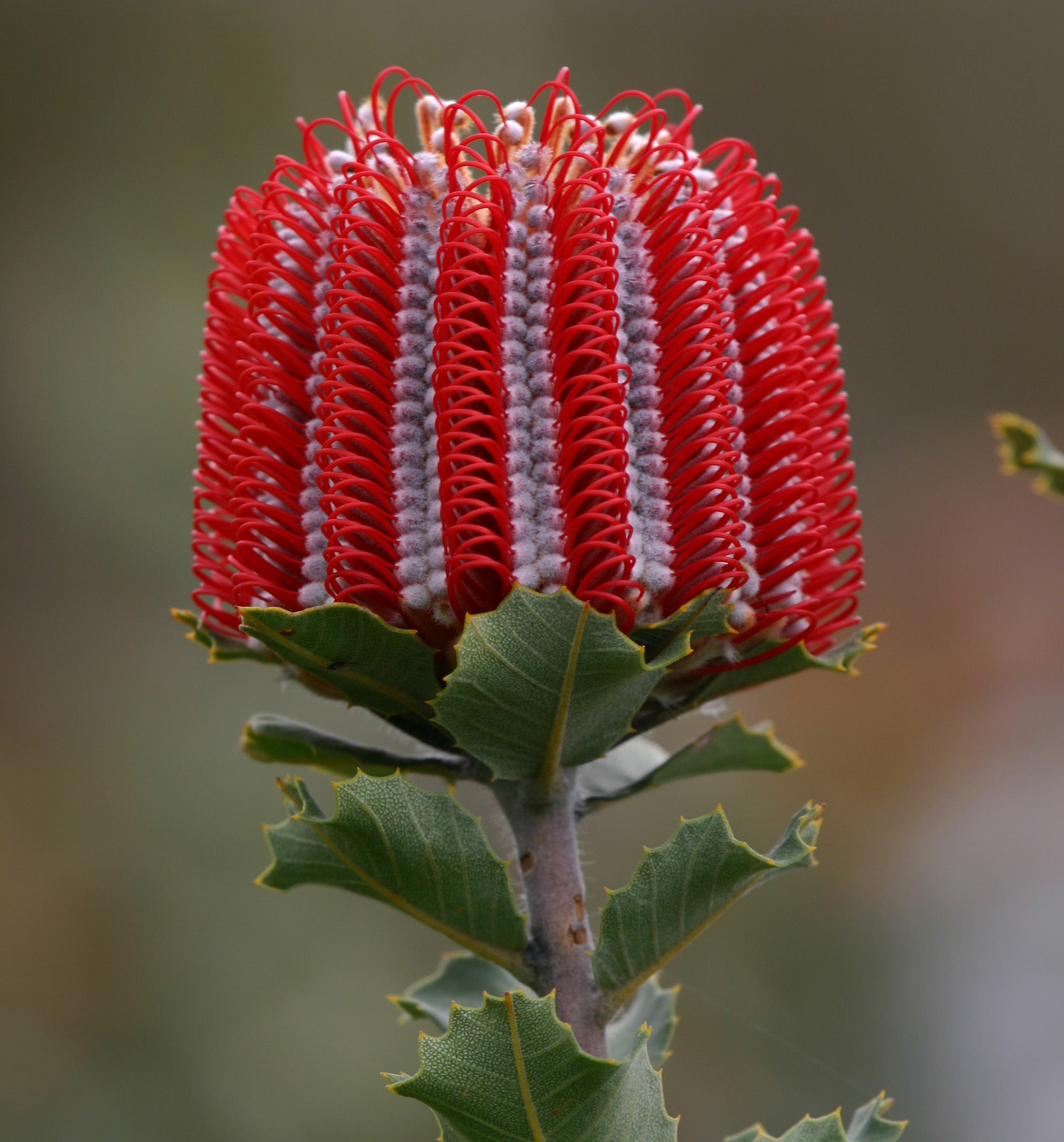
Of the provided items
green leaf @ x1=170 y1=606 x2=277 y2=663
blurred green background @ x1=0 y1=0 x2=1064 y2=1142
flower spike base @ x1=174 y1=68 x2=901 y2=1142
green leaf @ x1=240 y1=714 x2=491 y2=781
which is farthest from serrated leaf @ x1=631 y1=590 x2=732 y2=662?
blurred green background @ x1=0 y1=0 x2=1064 y2=1142

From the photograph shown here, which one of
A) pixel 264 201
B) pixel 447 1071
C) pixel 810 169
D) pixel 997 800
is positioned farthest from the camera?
pixel 810 169

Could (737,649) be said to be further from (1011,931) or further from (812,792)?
(812,792)

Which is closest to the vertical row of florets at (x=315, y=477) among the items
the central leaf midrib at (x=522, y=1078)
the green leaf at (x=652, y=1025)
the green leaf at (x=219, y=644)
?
the green leaf at (x=219, y=644)

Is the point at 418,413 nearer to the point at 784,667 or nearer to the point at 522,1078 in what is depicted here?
the point at 784,667

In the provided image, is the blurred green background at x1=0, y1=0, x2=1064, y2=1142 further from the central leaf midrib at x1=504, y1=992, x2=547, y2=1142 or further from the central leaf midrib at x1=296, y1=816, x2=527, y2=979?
the central leaf midrib at x1=504, y1=992, x2=547, y2=1142

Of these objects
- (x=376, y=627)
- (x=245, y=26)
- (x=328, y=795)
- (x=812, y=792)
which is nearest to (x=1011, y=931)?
(x=812, y=792)

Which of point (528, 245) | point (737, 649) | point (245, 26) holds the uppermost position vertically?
point (245, 26)

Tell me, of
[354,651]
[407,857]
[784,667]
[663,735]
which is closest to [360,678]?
[354,651]
